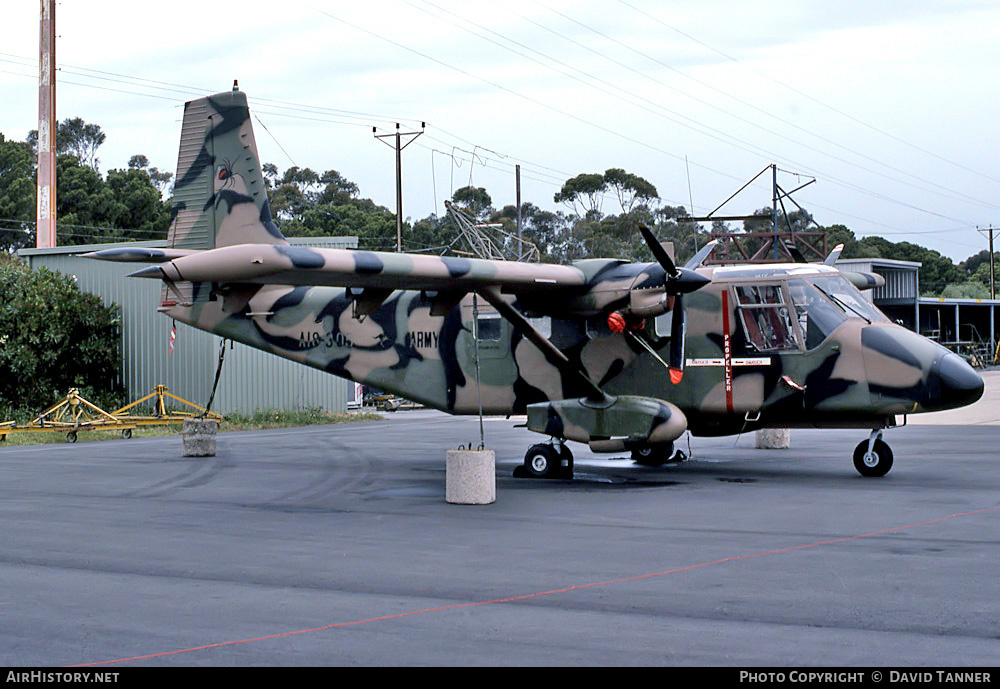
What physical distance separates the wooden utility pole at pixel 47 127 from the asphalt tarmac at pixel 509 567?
84.1 ft

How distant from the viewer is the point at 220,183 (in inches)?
Result: 808

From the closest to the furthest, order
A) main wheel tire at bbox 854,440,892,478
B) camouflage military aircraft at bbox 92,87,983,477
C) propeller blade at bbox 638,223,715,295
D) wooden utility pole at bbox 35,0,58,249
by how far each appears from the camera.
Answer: camouflage military aircraft at bbox 92,87,983,477
propeller blade at bbox 638,223,715,295
main wheel tire at bbox 854,440,892,478
wooden utility pole at bbox 35,0,58,249

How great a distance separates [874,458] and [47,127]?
37.0 meters

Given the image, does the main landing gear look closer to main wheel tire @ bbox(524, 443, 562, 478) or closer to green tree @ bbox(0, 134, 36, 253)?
main wheel tire @ bbox(524, 443, 562, 478)

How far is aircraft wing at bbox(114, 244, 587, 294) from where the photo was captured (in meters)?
12.7

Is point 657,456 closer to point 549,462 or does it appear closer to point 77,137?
point 549,462

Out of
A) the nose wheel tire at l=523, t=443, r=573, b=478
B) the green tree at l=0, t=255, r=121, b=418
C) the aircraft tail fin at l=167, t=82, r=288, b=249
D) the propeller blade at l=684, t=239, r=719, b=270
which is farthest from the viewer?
the green tree at l=0, t=255, r=121, b=418

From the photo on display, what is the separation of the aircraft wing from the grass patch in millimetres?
14783

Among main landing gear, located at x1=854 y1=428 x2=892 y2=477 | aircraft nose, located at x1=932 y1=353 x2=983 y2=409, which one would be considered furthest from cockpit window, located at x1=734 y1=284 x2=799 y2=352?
aircraft nose, located at x1=932 y1=353 x2=983 y2=409
